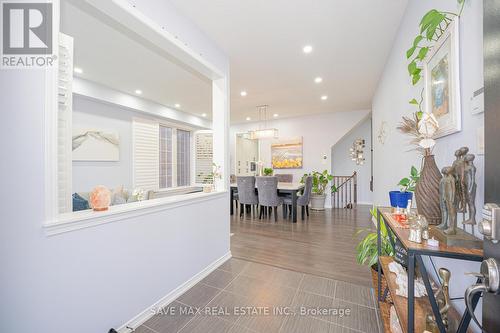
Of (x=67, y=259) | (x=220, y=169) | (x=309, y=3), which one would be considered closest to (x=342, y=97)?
(x=309, y=3)

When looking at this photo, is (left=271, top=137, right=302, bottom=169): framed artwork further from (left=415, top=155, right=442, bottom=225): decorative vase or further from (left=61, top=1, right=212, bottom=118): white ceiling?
(left=415, top=155, right=442, bottom=225): decorative vase

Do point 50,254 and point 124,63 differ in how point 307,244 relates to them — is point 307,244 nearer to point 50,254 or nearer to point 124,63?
point 50,254

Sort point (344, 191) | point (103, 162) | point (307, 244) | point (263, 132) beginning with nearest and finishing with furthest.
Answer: point (307, 244)
point (103, 162)
point (263, 132)
point (344, 191)

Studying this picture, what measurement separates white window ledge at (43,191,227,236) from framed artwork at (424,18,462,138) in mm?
2093

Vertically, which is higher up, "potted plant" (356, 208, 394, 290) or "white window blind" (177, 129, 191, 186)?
"white window blind" (177, 129, 191, 186)

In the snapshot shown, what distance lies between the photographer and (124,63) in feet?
10.1

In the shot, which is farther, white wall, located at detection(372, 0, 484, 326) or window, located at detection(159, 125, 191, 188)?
window, located at detection(159, 125, 191, 188)

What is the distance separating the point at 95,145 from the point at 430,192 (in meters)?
4.91

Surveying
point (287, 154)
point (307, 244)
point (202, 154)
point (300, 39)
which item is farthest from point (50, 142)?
point (287, 154)

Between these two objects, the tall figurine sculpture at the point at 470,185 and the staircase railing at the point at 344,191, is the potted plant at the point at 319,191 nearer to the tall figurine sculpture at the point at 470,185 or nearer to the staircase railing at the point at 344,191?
the staircase railing at the point at 344,191

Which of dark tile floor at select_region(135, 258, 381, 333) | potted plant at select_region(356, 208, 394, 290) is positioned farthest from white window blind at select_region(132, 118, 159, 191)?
potted plant at select_region(356, 208, 394, 290)

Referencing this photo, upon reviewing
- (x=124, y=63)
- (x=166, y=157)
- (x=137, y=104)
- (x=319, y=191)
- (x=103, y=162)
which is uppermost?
(x=124, y=63)

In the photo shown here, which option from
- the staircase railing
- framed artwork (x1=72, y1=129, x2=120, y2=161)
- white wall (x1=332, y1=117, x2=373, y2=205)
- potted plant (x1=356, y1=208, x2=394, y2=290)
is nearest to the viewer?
potted plant (x1=356, y1=208, x2=394, y2=290)

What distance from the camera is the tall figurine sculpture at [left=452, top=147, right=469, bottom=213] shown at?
88 cm
